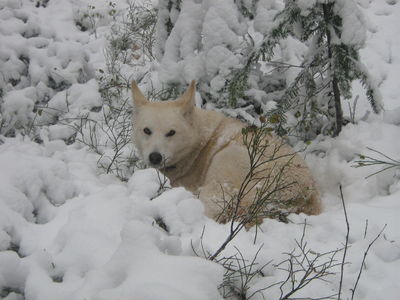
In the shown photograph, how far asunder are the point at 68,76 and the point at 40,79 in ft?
1.45

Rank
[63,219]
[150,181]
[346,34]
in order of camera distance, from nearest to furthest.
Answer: [63,219] < [150,181] < [346,34]

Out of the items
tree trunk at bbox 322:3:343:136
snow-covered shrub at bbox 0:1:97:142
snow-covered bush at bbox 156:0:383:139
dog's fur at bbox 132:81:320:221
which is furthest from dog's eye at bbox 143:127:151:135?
tree trunk at bbox 322:3:343:136

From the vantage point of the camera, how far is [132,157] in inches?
213

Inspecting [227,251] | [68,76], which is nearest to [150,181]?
[227,251]

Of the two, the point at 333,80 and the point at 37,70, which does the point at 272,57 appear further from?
the point at 37,70

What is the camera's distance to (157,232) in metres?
2.10

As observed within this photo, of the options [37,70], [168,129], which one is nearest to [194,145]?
[168,129]

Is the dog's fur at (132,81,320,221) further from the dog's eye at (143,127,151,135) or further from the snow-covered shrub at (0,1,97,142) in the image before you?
the snow-covered shrub at (0,1,97,142)

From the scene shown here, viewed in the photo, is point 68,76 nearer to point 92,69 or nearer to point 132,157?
point 92,69

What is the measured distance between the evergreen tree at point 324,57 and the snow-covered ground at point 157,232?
0.36 metres

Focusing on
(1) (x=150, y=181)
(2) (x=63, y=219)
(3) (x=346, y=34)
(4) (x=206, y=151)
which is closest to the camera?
(2) (x=63, y=219)

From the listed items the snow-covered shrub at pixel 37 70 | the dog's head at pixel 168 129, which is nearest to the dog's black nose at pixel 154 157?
the dog's head at pixel 168 129

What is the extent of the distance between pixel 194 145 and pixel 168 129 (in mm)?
375

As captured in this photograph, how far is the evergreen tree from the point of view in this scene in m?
4.38
